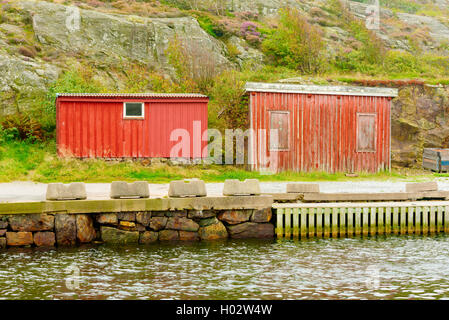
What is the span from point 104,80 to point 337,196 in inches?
884

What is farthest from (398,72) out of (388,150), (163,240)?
(163,240)

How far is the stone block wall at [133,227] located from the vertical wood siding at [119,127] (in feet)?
32.6

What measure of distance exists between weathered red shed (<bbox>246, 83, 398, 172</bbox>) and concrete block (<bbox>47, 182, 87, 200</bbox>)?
11.4 meters

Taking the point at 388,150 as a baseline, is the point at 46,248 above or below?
below

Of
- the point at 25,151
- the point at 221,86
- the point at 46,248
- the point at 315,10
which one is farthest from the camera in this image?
the point at 315,10

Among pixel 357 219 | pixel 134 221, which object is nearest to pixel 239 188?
pixel 134 221

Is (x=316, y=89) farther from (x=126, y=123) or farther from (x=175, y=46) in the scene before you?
(x=175, y=46)

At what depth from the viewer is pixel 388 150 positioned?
25.4m

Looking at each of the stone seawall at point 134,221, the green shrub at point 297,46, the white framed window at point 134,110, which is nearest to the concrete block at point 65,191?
the stone seawall at point 134,221

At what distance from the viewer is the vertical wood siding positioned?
22969 mm

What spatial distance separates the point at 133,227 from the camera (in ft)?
43.8

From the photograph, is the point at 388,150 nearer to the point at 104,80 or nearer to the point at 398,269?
the point at 398,269

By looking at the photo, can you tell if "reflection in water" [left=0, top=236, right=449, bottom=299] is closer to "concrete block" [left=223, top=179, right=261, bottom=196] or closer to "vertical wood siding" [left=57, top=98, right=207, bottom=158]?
"concrete block" [left=223, top=179, right=261, bottom=196]

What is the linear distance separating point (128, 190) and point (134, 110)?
1065cm
